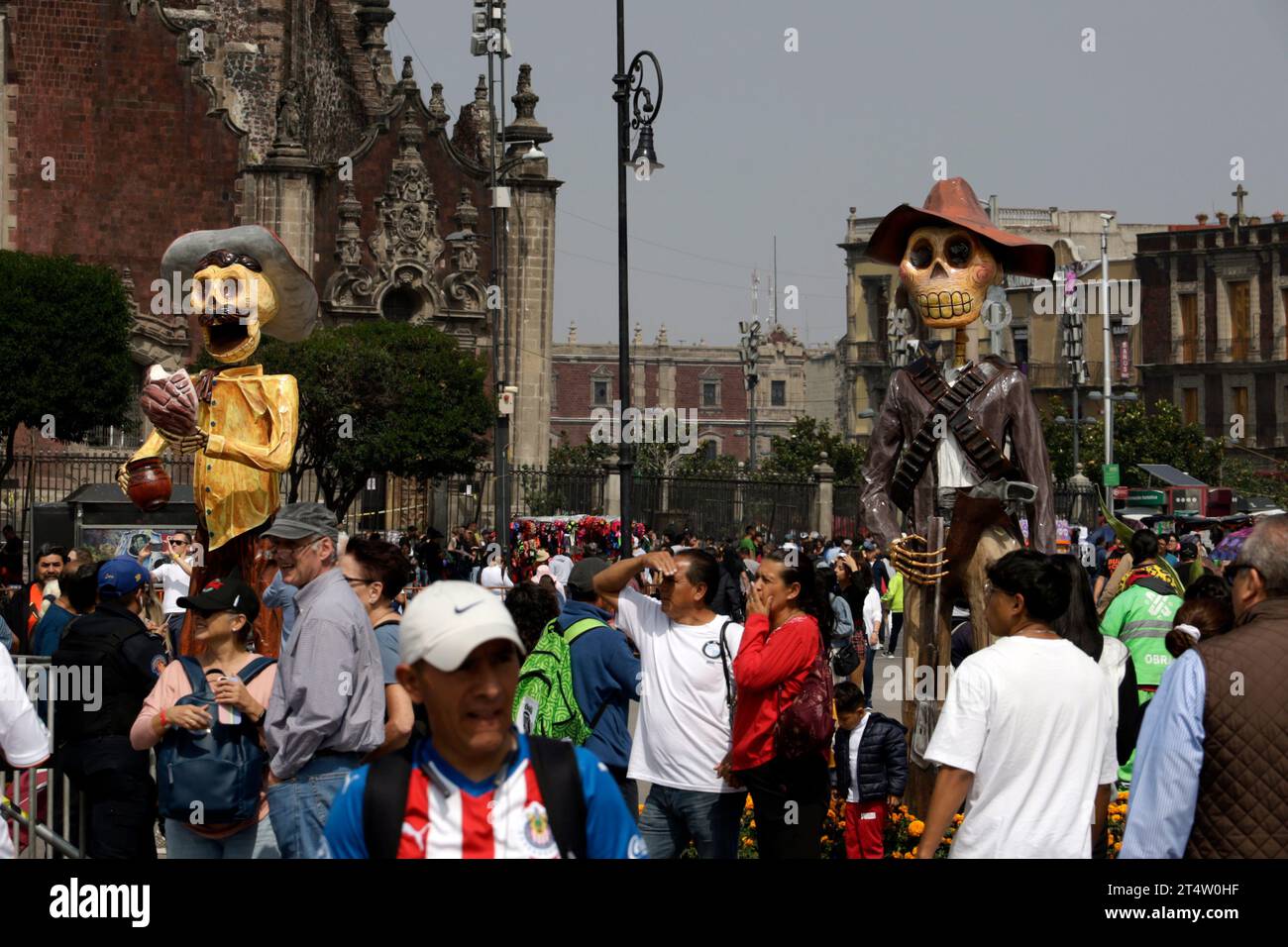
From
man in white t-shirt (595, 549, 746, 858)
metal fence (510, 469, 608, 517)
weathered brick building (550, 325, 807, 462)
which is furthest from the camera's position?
weathered brick building (550, 325, 807, 462)

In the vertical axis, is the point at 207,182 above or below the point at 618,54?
→ above

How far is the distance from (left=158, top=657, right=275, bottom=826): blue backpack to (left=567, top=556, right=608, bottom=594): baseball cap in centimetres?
214

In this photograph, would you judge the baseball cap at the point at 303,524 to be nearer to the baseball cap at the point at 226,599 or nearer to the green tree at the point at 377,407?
the baseball cap at the point at 226,599

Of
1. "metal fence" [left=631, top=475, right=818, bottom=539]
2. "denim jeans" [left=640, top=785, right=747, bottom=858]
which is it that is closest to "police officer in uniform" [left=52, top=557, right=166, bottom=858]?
"denim jeans" [left=640, top=785, right=747, bottom=858]

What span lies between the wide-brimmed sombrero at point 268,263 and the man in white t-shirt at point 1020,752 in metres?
5.30

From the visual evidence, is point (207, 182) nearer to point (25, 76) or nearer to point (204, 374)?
point (25, 76)

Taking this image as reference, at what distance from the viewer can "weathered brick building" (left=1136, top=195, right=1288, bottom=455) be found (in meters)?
61.8

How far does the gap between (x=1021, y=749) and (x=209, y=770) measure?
9.82 ft

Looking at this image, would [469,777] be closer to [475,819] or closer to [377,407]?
[475,819]

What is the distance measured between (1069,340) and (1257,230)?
55.9 ft

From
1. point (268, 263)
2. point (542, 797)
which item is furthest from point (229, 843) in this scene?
point (268, 263)

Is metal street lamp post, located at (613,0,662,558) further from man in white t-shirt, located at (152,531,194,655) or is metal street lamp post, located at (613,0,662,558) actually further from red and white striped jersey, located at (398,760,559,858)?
red and white striped jersey, located at (398,760,559,858)
